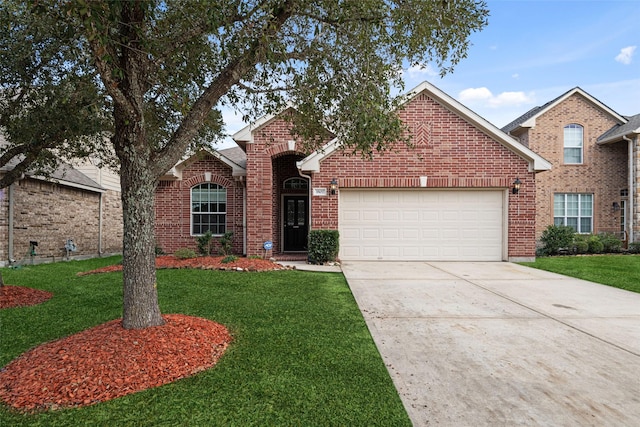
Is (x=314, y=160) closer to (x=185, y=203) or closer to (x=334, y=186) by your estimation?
(x=334, y=186)

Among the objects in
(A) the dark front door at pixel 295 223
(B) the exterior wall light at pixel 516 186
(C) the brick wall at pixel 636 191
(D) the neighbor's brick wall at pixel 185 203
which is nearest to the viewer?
(B) the exterior wall light at pixel 516 186

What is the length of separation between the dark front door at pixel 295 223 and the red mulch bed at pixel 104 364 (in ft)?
32.2

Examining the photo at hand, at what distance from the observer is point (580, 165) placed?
15883mm

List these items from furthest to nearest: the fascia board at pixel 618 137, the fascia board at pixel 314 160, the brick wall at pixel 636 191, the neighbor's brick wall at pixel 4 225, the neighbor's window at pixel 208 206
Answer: the brick wall at pixel 636 191, the fascia board at pixel 618 137, the neighbor's window at pixel 208 206, the fascia board at pixel 314 160, the neighbor's brick wall at pixel 4 225

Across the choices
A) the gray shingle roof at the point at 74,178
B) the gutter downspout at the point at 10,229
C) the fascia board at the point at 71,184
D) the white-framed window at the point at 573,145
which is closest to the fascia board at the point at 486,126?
the white-framed window at the point at 573,145

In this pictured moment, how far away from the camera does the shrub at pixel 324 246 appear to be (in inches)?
425

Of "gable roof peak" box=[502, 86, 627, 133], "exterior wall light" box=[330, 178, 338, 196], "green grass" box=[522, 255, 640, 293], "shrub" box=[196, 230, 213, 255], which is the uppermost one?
"gable roof peak" box=[502, 86, 627, 133]

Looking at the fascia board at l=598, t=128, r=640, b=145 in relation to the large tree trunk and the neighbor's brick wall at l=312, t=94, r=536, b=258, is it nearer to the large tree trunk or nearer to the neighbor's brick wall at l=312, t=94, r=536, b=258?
the neighbor's brick wall at l=312, t=94, r=536, b=258

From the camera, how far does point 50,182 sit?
12.0 m

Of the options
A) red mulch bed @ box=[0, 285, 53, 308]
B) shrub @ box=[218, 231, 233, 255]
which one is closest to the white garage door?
shrub @ box=[218, 231, 233, 255]

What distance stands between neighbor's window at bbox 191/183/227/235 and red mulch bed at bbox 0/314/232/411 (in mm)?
9132

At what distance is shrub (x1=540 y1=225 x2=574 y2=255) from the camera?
1351cm

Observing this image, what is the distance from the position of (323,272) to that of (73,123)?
6223mm

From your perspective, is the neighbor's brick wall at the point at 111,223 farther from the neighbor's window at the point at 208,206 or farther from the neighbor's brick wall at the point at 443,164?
the neighbor's brick wall at the point at 443,164
